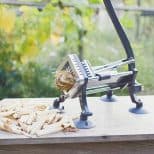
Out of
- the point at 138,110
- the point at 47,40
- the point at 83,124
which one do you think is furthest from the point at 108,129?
the point at 47,40

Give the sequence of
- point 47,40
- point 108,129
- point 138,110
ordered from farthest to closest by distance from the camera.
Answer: point 47,40
point 138,110
point 108,129

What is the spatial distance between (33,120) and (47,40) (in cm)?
153

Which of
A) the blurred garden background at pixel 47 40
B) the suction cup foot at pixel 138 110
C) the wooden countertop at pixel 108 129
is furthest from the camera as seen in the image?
the blurred garden background at pixel 47 40

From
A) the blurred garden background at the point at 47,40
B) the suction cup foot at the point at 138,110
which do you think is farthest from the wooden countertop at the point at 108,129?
the blurred garden background at the point at 47,40

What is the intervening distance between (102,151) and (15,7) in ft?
6.02

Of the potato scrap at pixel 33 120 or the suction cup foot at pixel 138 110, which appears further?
the suction cup foot at pixel 138 110

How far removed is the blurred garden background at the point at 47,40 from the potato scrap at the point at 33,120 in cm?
122

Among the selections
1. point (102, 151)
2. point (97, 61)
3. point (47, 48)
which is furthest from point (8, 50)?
point (102, 151)

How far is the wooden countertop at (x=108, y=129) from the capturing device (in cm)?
131

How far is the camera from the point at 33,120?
1414 millimetres

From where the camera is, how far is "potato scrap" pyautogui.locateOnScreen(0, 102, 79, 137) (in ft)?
4.41

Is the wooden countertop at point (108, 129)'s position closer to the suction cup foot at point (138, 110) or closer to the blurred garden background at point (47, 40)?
the suction cup foot at point (138, 110)

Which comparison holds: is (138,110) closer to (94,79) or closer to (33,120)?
(94,79)

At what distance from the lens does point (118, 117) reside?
1498 millimetres
